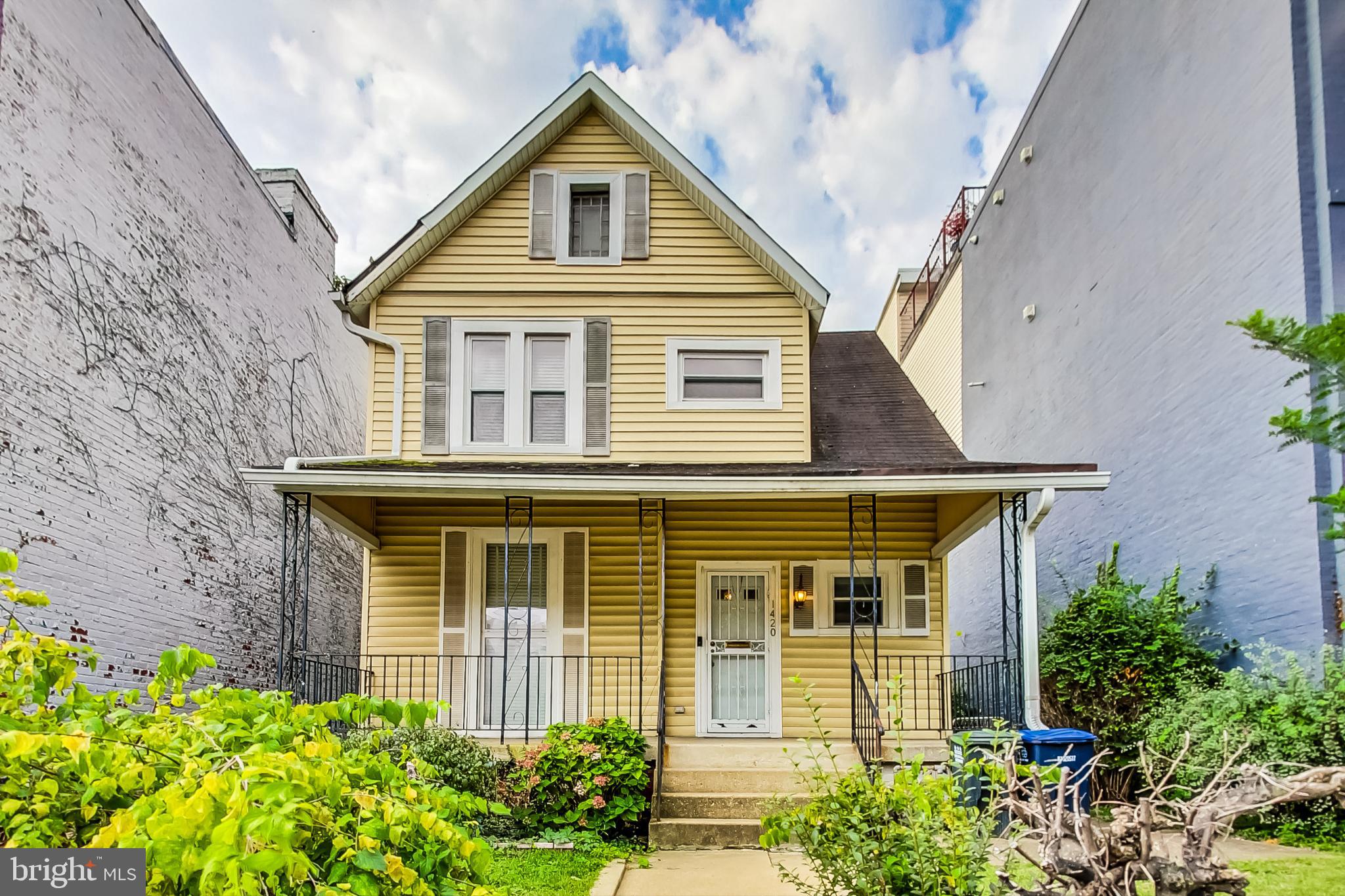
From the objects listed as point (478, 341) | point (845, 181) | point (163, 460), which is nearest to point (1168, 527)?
point (478, 341)

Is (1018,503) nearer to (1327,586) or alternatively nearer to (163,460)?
(1327,586)

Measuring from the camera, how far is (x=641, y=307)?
11766mm

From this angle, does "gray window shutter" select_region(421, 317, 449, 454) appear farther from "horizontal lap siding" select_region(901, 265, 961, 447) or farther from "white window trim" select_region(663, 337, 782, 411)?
"horizontal lap siding" select_region(901, 265, 961, 447)

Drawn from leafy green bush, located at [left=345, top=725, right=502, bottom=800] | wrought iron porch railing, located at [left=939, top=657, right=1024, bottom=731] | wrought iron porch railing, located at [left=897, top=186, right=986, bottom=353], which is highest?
wrought iron porch railing, located at [left=897, top=186, right=986, bottom=353]

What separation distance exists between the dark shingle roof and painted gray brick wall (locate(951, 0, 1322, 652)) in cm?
160

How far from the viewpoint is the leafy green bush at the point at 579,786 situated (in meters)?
8.63

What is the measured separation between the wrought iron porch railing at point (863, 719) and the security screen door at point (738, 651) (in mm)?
1020

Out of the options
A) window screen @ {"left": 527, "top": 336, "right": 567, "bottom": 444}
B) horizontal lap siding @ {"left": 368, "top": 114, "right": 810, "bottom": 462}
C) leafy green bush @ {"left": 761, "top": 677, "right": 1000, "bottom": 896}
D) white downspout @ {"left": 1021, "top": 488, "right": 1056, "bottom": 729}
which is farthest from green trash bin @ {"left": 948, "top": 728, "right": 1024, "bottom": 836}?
window screen @ {"left": 527, "top": 336, "right": 567, "bottom": 444}

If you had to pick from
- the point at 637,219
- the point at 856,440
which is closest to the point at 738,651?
the point at 856,440

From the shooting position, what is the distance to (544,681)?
36.6 ft

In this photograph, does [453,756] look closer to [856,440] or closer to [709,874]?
[709,874]

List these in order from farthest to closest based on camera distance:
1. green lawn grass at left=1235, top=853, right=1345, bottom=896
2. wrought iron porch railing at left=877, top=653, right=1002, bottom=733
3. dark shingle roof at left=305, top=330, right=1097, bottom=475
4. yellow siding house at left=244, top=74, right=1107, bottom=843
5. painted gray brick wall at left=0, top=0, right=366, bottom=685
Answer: yellow siding house at left=244, top=74, right=1107, bottom=843
wrought iron porch railing at left=877, top=653, right=1002, bottom=733
dark shingle roof at left=305, top=330, right=1097, bottom=475
painted gray brick wall at left=0, top=0, right=366, bottom=685
green lawn grass at left=1235, top=853, right=1345, bottom=896

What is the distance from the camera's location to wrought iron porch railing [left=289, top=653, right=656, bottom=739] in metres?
11.0

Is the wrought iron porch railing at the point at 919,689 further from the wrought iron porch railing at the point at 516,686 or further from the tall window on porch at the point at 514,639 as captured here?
the tall window on porch at the point at 514,639
